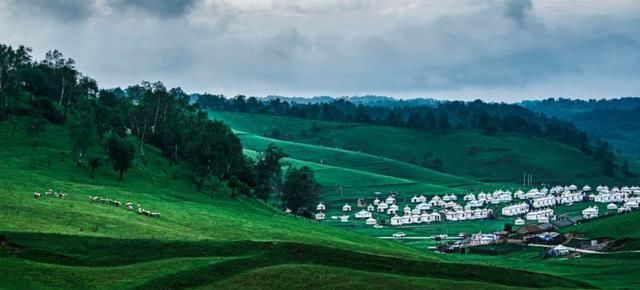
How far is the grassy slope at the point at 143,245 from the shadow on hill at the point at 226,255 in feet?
0.22

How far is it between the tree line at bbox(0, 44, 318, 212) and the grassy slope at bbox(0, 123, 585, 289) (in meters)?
19.4

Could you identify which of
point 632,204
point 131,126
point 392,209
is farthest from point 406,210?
point 131,126

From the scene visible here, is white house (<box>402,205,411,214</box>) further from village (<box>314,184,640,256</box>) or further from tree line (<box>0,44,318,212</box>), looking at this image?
tree line (<box>0,44,318,212</box>)

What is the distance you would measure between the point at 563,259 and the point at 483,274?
53603 millimetres

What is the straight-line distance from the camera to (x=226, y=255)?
59.9 meters

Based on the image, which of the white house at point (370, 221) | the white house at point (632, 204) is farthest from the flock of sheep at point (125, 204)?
the white house at point (632, 204)

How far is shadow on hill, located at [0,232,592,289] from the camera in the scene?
5344cm

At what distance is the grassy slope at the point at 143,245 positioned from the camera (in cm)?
5069

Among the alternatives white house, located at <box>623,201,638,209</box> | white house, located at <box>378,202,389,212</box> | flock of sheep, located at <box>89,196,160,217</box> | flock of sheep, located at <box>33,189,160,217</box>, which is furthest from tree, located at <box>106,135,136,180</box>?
white house, located at <box>623,201,638,209</box>

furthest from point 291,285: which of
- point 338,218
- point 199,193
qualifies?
point 338,218

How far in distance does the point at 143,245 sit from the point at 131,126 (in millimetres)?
85962

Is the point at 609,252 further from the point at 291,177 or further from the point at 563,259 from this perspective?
the point at 291,177

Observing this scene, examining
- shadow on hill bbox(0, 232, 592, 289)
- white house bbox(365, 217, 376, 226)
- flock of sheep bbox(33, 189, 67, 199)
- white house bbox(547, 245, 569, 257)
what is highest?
flock of sheep bbox(33, 189, 67, 199)

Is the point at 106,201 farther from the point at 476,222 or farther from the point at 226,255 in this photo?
the point at 476,222
